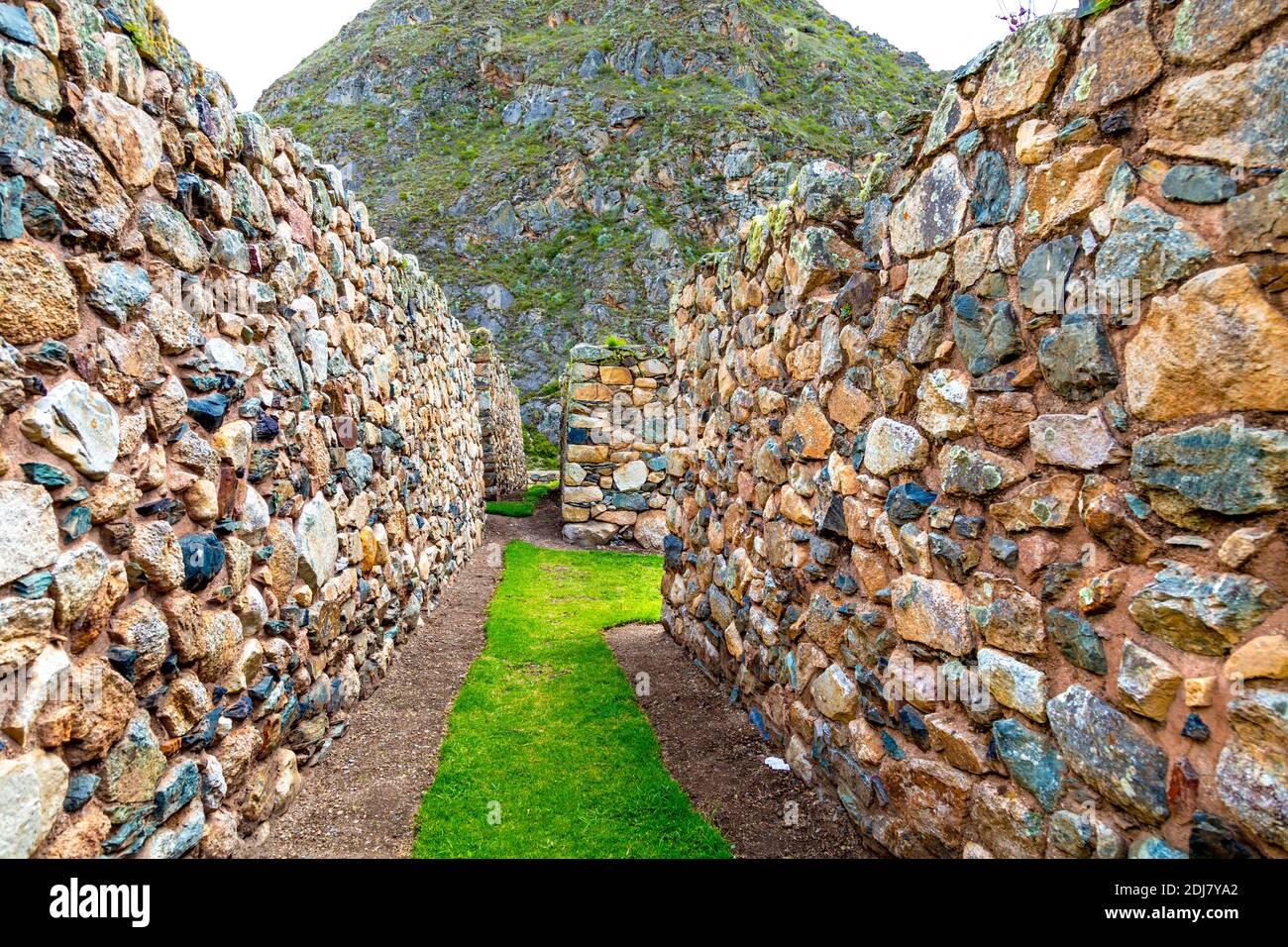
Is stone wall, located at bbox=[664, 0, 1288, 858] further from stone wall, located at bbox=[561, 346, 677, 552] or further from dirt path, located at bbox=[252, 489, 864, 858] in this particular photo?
stone wall, located at bbox=[561, 346, 677, 552]

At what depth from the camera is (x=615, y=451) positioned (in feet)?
40.8

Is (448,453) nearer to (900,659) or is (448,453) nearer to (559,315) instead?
(900,659)

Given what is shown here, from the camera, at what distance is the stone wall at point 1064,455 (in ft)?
5.49

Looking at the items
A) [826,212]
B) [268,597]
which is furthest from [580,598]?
[826,212]

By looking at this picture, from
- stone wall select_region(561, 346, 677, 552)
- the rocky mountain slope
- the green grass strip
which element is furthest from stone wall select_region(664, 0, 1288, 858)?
the rocky mountain slope

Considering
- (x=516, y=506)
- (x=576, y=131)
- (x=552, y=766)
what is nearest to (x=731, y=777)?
(x=552, y=766)

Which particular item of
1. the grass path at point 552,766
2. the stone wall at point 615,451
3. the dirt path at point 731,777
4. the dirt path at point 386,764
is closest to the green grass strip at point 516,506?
the stone wall at point 615,451

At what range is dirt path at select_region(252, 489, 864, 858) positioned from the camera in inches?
131

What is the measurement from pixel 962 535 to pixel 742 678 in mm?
2630

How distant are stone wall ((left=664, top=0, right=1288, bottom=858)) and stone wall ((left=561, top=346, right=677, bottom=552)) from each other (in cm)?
852

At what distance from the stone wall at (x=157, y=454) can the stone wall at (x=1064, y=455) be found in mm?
2822

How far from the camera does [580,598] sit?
27.7 ft

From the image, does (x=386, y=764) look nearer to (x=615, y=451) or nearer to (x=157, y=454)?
(x=157, y=454)

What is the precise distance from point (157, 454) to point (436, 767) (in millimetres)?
2445
